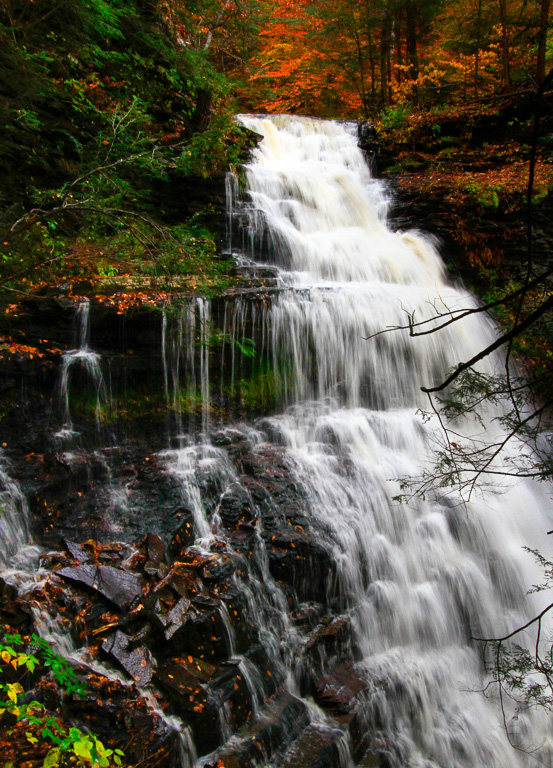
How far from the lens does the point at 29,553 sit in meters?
4.79

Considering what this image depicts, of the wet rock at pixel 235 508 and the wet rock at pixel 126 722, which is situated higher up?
the wet rock at pixel 235 508

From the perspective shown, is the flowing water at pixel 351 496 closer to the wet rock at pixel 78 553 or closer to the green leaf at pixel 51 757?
the wet rock at pixel 78 553

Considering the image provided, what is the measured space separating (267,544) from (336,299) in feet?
16.0

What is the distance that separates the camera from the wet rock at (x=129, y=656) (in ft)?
13.1

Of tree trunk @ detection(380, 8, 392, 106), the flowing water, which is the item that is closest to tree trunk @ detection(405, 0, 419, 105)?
tree trunk @ detection(380, 8, 392, 106)

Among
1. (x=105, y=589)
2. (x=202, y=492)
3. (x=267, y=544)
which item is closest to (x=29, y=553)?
(x=105, y=589)

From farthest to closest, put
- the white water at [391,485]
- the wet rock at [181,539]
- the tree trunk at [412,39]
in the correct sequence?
1. the tree trunk at [412,39]
2. the wet rock at [181,539]
3. the white water at [391,485]

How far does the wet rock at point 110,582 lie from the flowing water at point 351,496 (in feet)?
2.53

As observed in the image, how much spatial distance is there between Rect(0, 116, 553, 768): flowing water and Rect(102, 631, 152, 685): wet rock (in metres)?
0.56

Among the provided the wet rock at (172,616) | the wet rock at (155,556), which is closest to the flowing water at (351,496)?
the wet rock at (172,616)

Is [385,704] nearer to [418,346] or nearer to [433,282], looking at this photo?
[418,346]

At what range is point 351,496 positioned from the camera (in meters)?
6.43

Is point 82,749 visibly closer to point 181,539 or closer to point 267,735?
point 267,735

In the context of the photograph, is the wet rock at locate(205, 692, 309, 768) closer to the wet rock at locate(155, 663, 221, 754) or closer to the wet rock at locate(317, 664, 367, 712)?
the wet rock at locate(155, 663, 221, 754)
